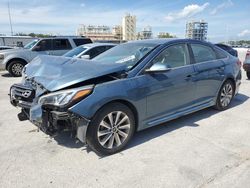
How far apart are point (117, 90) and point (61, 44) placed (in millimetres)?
8488

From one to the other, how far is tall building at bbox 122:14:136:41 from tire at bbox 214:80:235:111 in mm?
68643

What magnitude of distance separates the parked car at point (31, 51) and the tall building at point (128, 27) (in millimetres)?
62745

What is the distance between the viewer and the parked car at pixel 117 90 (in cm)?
286

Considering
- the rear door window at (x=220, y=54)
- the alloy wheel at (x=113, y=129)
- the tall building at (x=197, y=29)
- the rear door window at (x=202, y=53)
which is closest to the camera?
the alloy wheel at (x=113, y=129)

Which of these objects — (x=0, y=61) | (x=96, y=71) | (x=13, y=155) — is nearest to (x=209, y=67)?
(x=96, y=71)

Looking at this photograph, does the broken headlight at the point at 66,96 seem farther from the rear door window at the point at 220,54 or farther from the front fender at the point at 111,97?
the rear door window at the point at 220,54

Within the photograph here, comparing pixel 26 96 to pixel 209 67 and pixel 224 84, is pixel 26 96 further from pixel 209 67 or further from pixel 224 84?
pixel 224 84

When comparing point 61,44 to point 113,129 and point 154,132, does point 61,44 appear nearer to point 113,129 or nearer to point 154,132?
point 154,132

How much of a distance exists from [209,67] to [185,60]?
27.2 inches

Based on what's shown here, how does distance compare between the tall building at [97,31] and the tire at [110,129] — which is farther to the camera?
the tall building at [97,31]

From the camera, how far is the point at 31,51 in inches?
395

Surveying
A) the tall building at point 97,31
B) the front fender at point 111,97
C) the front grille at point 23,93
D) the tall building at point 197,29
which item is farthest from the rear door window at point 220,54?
the tall building at point 97,31

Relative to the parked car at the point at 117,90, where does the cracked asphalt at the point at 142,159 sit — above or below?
below

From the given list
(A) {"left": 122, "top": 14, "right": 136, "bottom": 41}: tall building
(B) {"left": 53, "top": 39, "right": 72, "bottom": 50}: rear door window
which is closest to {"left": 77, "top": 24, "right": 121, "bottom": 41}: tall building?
(A) {"left": 122, "top": 14, "right": 136, "bottom": 41}: tall building
